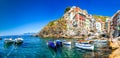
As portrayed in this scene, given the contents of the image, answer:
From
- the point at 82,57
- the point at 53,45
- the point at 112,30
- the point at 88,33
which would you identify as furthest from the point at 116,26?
the point at 82,57

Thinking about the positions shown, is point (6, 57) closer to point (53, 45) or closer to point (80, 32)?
point (53, 45)

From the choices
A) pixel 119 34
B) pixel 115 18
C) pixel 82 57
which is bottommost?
pixel 82 57

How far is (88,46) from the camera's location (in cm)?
7562

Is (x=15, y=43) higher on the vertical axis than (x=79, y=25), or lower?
lower

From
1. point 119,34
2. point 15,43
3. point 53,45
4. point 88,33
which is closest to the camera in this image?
point 53,45

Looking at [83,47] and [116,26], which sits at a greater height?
[116,26]

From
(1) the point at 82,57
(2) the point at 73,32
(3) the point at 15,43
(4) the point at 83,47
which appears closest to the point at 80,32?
(2) the point at 73,32

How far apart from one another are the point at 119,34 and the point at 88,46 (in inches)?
2314

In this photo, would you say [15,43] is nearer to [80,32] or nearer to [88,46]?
[88,46]

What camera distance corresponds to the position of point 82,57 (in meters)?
57.1

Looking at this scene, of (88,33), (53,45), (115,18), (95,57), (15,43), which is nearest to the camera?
(95,57)

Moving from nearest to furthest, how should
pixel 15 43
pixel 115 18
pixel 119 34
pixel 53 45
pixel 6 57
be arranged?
pixel 6 57 → pixel 53 45 → pixel 15 43 → pixel 119 34 → pixel 115 18

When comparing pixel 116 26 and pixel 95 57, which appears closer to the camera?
pixel 95 57

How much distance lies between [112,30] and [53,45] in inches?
2979
